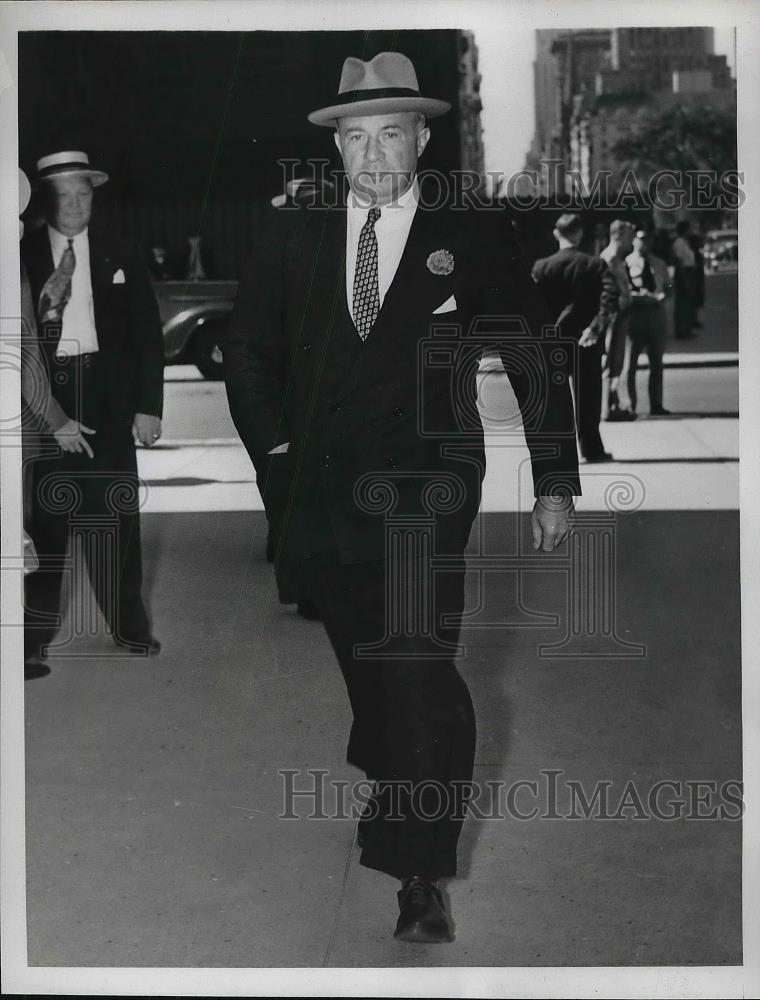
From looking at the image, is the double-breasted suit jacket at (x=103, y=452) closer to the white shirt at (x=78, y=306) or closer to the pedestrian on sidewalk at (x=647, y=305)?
the white shirt at (x=78, y=306)

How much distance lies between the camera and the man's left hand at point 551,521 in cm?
Answer: 351

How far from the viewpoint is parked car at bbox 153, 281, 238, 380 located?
3.43 metres

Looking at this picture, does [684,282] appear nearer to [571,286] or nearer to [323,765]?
[571,286]

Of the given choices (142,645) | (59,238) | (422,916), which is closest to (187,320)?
(59,238)

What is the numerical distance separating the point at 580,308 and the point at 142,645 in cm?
150

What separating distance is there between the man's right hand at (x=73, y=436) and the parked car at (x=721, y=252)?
5.62 feet

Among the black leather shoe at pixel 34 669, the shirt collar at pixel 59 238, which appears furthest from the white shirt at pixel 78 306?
the black leather shoe at pixel 34 669

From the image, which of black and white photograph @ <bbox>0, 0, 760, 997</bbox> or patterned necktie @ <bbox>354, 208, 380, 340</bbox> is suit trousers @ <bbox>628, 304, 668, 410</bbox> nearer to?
black and white photograph @ <bbox>0, 0, 760, 997</bbox>

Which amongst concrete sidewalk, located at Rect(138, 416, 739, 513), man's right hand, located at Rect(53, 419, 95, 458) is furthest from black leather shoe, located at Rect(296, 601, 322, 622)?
man's right hand, located at Rect(53, 419, 95, 458)

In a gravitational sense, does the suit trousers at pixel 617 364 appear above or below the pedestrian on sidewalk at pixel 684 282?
below

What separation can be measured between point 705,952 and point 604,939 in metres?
0.27

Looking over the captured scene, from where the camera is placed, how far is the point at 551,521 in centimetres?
352

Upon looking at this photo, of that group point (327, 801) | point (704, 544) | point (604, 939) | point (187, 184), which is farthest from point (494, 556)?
point (187, 184)

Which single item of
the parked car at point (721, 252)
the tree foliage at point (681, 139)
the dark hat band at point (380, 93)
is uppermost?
the dark hat band at point (380, 93)
